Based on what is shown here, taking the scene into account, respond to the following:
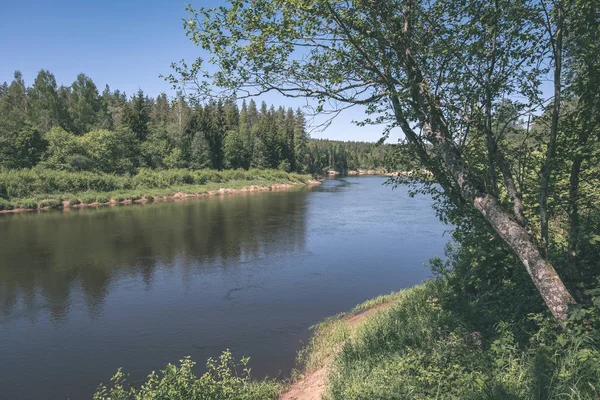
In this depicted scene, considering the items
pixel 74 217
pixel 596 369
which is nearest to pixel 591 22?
pixel 596 369

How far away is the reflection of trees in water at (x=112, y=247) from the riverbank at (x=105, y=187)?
219 inches

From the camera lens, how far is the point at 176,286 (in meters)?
16.4

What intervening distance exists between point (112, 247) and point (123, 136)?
42.8 meters

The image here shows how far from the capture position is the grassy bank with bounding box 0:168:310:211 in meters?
41.0

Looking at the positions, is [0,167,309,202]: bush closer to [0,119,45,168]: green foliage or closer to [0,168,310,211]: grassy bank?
[0,168,310,211]: grassy bank

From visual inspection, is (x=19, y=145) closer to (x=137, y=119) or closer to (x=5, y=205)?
(x=5, y=205)

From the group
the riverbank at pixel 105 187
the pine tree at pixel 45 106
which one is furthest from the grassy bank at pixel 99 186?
the pine tree at pixel 45 106

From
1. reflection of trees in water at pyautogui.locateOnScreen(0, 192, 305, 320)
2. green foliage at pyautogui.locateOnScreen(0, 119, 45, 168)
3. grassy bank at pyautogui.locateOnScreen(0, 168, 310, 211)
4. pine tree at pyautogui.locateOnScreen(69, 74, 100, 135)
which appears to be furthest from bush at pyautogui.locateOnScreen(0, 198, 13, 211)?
pine tree at pyautogui.locateOnScreen(69, 74, 100, 135)

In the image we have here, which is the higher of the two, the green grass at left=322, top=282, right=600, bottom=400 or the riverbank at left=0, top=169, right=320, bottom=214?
the riverbank at left=0, top=169, right=320, bottom=214

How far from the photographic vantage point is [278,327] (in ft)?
40.2

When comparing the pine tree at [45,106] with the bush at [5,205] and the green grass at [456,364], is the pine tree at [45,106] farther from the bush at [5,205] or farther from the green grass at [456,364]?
the green grass at [456,364]

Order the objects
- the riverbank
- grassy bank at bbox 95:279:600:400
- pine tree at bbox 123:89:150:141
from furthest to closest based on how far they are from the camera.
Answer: pine tree at bbox 123:89:150:141, the riverbank, grassy bank at bbox 95:279:600:400

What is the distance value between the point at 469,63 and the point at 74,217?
37620 millimetres

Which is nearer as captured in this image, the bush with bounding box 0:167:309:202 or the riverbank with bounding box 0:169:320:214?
the riverbank with bounding box 0:169:320:214
